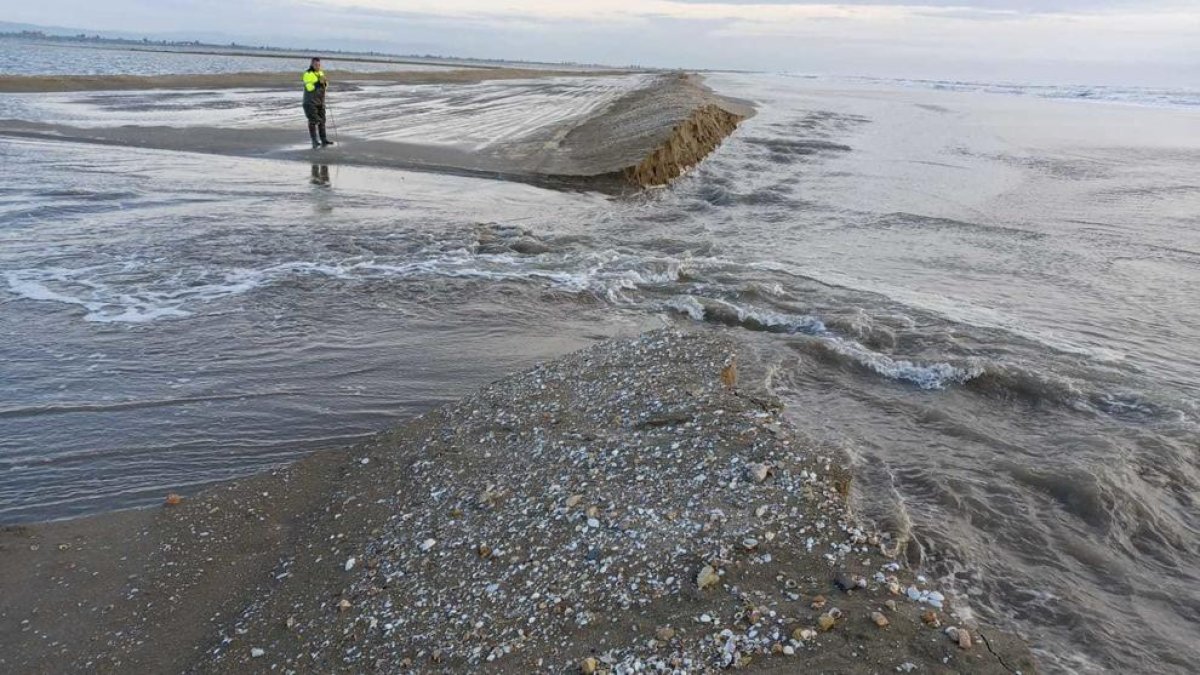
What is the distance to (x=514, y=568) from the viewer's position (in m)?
3.87

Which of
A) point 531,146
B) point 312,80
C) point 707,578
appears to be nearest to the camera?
point 707,578

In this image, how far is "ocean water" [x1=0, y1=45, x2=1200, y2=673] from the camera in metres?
4.70

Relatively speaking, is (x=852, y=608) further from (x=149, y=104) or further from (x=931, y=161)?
(x=149, y=104)

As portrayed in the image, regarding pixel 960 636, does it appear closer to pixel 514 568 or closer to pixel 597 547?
pixel 597 547

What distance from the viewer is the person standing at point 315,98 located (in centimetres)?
1934

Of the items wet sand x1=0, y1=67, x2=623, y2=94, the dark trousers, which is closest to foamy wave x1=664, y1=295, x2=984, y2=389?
the dark trousers

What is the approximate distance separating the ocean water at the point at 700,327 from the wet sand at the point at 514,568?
58 cm

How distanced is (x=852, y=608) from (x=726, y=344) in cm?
376

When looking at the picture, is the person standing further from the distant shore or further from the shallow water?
the shallow water

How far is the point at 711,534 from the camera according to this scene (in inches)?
154

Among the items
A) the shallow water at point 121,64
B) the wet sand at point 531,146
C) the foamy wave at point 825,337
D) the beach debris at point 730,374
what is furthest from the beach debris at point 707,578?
the shallow water at point 121,64

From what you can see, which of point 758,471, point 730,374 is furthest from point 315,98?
point 758,471

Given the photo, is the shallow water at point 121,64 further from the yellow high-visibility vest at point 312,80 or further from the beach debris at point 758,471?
the beach debris at point 758,471

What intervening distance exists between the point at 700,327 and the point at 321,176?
11.6 m
